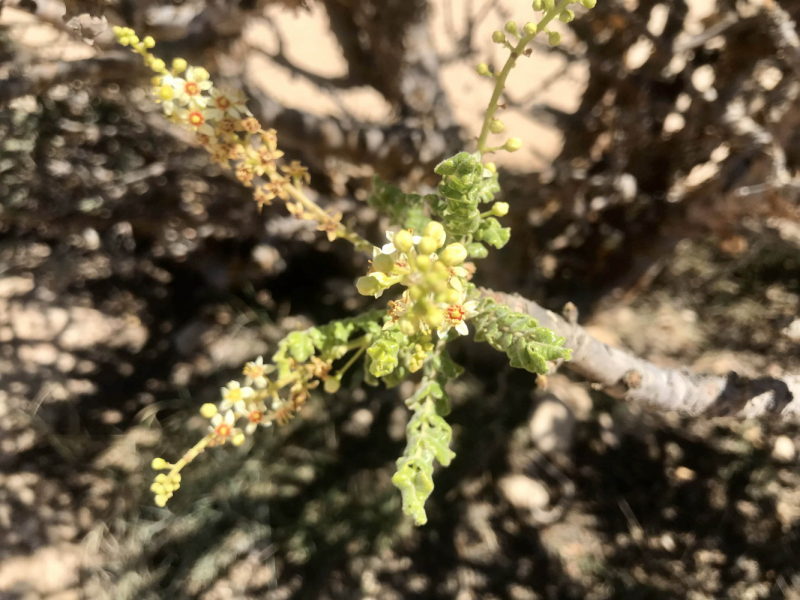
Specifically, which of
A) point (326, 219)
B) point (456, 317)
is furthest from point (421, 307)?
point (326, 219)

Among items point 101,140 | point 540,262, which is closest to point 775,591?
point 540,262

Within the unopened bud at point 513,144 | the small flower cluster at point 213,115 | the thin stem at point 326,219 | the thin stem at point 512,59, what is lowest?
the thin stem at point 326,219

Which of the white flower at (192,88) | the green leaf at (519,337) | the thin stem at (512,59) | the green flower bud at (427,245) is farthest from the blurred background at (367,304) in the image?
the green flower bud at (427,245)

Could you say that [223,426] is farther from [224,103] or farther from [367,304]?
[367,304]

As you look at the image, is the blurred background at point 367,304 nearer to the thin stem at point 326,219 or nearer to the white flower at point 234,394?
the thin stem at point 326,219

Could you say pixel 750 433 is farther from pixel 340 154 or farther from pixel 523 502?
pixel 340 154

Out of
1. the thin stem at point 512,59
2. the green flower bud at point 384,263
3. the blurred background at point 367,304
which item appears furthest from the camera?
Result: the blurred background at point 367,304

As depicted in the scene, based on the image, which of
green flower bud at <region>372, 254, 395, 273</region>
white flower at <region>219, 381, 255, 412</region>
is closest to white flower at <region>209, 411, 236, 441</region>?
white flower at <region>219, 381, 255, 412</region>
